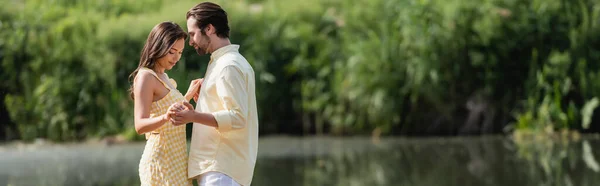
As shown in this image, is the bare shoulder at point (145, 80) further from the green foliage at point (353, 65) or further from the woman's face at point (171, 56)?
the green foliage at point (353, 65)

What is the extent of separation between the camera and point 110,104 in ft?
41.5

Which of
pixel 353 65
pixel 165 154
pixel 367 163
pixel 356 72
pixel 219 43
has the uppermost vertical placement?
pixel 219 43

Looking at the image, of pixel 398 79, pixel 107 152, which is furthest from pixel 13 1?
pixel 398 79

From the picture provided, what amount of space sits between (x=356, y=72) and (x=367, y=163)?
3592mm

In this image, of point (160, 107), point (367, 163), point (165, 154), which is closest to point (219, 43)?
point (160, 107)

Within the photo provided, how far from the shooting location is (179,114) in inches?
127

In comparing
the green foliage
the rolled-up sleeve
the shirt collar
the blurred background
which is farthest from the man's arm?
the green foliage

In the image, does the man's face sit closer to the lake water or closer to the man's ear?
the man's ear

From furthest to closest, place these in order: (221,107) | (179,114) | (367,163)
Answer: (367,163) < (221,107) < (179,114)

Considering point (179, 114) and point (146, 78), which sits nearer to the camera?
point (179, 114)

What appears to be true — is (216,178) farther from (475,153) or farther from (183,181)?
(475,153)

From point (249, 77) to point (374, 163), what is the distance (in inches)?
249

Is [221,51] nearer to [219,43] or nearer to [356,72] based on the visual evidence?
[219,43]

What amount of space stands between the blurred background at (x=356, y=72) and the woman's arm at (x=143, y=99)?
8.13 metres
